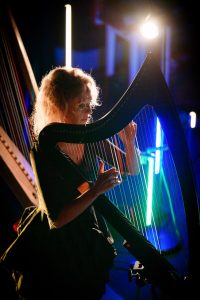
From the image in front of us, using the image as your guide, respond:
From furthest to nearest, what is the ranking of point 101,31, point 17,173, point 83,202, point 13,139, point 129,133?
point 101,31
point 13,139
point 17,173
point 129,133
point 83,202

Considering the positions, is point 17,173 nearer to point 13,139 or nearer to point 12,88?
point 13,139

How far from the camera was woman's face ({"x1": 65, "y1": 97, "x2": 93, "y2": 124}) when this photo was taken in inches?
61.9

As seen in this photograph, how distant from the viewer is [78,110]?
5.19ft

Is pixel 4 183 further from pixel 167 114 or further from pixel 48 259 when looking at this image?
pixel 167 114

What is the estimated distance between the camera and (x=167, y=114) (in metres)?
1.16

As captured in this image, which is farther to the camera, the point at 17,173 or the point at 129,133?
the point at 17,173

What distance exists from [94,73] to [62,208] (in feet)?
12.2

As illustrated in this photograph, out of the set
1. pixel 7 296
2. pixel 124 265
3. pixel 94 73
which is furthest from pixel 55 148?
pixel 94 73

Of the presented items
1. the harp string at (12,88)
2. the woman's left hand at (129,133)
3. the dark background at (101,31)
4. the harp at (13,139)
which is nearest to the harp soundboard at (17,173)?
the harp at (13,139)

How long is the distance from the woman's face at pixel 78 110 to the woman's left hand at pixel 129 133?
23 centimetres

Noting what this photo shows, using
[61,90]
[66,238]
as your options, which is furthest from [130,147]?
[66,238]

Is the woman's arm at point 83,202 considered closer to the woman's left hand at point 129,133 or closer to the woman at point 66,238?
the woman at point 66,238

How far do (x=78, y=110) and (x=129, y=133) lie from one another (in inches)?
12.6

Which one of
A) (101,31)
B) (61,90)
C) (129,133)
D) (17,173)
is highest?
(101,31)
